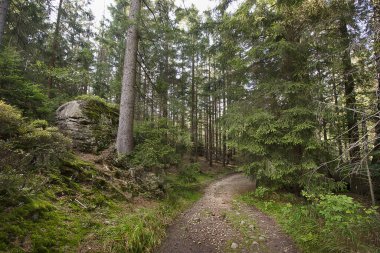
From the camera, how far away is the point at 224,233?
5.20 meters

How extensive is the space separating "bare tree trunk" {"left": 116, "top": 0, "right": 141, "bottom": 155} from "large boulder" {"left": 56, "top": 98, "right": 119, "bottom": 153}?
42.0 inches

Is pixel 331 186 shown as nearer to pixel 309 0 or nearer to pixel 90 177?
pixel 309 0

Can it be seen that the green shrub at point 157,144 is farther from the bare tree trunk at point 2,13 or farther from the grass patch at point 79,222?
the bare tree trunk at point 2,13

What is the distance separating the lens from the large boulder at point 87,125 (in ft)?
A: 25.9

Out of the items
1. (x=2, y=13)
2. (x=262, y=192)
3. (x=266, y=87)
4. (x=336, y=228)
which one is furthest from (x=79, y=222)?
(x=2, y=13)

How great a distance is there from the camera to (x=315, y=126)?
7.29m

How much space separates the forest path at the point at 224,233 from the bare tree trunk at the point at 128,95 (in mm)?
3738

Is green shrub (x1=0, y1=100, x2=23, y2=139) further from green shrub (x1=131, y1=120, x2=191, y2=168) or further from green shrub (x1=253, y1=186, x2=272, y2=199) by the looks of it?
green shrub (x1=253, y1=186, x2=272, y2=199)

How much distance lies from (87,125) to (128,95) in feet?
7.51

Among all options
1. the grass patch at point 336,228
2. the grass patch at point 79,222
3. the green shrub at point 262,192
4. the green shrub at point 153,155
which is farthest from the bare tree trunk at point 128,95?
the grass patch at point 336,228

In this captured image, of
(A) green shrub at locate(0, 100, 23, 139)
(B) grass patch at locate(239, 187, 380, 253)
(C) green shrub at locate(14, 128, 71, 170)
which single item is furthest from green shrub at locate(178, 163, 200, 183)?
(A) green shrub at locate(0, 100, 23, 139)

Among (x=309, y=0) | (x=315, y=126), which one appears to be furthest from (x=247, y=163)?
(x=309, y=0)

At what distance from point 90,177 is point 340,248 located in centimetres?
633

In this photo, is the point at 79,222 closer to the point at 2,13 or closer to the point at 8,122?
the point at 8,122
